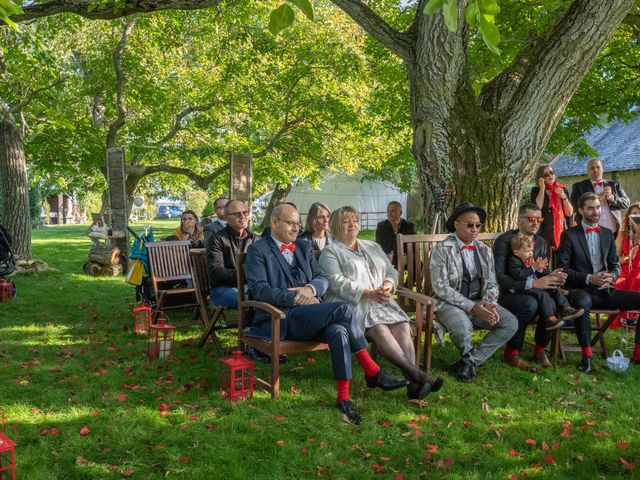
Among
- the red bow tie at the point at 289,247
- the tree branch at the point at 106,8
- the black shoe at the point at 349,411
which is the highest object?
the tree branch at the point at 106,8

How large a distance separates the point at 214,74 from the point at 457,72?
1201 centimetres

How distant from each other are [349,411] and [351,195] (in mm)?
30068

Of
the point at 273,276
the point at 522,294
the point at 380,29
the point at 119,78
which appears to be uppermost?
the point at 119,78

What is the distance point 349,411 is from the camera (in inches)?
167

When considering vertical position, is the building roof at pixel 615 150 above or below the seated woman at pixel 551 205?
above

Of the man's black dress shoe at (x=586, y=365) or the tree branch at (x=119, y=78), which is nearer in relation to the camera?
the man's black dress shoe at (x=586, y=365)

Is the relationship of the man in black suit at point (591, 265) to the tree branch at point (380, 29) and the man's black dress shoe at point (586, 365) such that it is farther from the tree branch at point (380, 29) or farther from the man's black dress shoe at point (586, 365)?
the tree branch at point (380, 29)

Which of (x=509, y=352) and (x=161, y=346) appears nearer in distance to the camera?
(x=509, y=352)

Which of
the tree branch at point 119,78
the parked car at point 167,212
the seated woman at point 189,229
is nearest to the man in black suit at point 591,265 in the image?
the seated woman at point 189,229

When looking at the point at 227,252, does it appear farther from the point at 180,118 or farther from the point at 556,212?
the point at 180,118

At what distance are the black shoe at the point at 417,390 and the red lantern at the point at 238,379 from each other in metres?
1.20

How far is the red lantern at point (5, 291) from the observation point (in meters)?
9.15

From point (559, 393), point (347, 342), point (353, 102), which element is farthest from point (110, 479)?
point (353, 102)

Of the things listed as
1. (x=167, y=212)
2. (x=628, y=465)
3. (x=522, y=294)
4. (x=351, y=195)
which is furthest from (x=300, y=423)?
(x=167, y=212)
